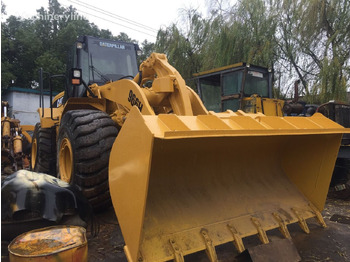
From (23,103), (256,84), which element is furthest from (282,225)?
(23,103)

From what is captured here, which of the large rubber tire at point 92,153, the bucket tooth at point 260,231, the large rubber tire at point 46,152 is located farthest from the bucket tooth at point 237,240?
the large rubber tire at point 46,152

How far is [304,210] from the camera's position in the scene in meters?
3.36

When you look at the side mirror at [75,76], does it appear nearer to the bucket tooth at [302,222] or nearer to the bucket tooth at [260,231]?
the bucket tooth at [260,231]

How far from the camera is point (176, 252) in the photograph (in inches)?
93.3

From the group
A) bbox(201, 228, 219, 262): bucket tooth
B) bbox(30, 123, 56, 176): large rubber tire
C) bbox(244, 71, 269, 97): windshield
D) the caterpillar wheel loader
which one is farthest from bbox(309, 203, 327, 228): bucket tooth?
bbox(30, 123, 56, 176): large rubber tire

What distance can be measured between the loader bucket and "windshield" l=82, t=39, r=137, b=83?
2447 millimetres

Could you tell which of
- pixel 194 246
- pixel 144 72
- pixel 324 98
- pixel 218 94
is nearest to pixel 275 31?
pixel 324 98

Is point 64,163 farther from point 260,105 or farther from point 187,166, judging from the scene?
point 260,105

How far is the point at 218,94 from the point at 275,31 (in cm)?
563

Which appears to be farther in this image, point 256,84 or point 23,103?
point 23,103

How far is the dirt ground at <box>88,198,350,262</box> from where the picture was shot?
2.79m

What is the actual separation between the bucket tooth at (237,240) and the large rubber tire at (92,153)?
1.49 meters

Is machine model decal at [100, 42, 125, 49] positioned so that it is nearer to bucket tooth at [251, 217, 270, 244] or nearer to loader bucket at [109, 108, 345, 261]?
loader bucket at [109, 108, 345, 261]

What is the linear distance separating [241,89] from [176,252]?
16.8 feet
